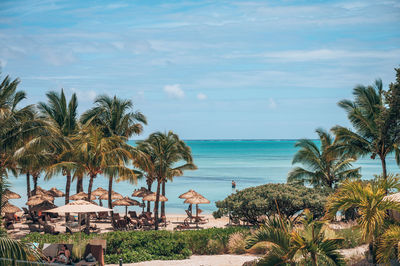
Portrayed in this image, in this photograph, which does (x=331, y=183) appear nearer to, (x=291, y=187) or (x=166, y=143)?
(x=291, y=187)

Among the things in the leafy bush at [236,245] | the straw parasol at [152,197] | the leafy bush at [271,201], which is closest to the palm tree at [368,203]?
the leafy bush at [236,245]

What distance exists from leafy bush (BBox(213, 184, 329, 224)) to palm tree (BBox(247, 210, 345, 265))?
10.4 metres

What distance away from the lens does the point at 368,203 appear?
9.75 meters

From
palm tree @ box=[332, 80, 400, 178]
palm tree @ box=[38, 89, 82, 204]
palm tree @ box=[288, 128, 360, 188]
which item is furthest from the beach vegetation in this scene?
palm tree @ box=[38, 89, 82, 204]

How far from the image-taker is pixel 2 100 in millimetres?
17109

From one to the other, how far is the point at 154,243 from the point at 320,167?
14.1 metres

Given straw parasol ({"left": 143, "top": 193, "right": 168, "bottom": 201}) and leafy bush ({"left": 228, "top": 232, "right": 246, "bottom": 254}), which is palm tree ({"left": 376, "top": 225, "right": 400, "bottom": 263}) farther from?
straw parasol ({"left": 143, "top": 193, "right": 168, "bottom": 201})

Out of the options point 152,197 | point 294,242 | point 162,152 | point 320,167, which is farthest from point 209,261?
point 320,167

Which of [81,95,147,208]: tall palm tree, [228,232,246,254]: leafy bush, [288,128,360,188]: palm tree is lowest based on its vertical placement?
[228,232,246,254]: leafy bush

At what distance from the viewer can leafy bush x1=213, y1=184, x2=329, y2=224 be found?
799 inches

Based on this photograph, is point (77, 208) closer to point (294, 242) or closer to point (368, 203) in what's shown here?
point (294, 242)

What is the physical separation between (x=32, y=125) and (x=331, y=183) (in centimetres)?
1902

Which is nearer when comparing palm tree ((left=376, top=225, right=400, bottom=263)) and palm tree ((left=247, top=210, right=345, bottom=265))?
palm tree ((left=247, top=210, right=345, bottom=265))

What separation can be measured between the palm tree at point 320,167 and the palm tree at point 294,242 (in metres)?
18.2
